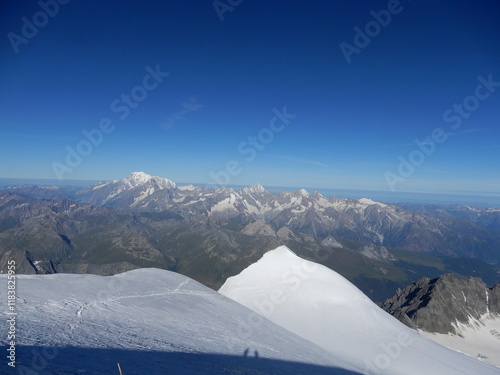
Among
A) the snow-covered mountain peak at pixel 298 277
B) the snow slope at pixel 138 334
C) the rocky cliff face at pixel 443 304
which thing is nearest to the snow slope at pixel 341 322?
the snow-covered mountain peak at pixel 298 277

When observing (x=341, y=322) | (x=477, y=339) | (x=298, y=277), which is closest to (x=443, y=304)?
(x=477, y=339)

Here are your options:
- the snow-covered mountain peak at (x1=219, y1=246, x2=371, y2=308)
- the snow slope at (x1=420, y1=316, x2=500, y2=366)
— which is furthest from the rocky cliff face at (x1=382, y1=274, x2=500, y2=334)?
the snow-covered mountain peak at (x1=219, y1=246, x2=371, y2=308)

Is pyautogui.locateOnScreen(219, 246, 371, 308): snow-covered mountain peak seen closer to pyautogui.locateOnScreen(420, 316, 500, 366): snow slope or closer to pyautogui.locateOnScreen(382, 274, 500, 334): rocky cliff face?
pyautogui.locateOnScreen(382, 274, 500, 334): rocky cliff face

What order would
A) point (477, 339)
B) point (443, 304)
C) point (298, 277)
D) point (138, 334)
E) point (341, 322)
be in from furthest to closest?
point (443, 304) → point (477, 339) → point (298, 277) → point (341, 322) → point (138, 334)

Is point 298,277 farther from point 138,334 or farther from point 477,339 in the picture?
point 477,339

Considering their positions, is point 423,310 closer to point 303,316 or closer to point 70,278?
point 303,316
